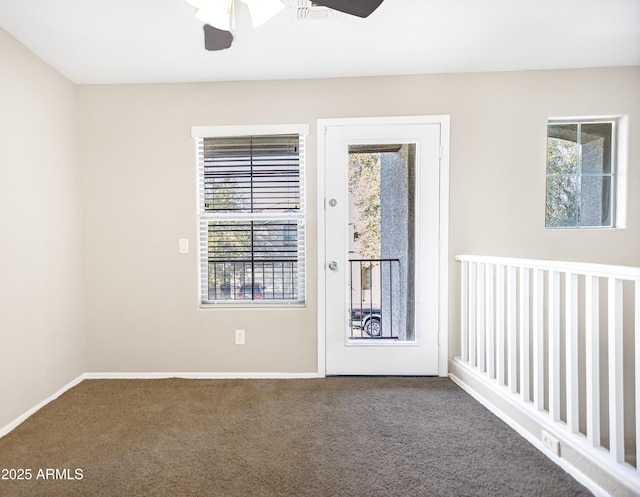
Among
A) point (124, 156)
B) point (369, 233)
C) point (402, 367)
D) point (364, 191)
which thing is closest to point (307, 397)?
point (402, 367)

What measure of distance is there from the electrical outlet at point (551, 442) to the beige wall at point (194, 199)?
39.0 inches

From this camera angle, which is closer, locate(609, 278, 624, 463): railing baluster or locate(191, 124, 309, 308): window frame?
locate(609, 278, 624, 463): railing baluster

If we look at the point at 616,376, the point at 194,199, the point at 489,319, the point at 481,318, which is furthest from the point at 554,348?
the point at 194,199

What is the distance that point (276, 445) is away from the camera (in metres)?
1.79

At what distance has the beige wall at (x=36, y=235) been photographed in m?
2.01

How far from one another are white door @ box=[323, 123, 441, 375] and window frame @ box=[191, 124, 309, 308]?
0.67ft

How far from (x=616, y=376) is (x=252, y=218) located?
95.7 inches

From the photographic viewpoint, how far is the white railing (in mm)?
1393

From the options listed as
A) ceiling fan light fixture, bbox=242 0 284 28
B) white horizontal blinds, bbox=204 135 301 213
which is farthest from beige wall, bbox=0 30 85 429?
ceiling fan light fixture, bbox=242 0 284 28

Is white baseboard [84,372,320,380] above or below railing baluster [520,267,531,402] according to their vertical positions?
below

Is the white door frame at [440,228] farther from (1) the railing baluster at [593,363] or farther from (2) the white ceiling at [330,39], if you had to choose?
A: (1) the railing baluster at [593,363]

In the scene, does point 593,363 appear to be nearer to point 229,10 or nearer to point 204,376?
point 229,10

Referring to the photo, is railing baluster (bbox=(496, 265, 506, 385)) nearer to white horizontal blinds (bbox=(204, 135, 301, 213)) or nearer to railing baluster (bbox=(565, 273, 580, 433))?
railing baluster (bbox=(565, 273, 580, 433))

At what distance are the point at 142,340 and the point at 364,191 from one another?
2.26 metres
